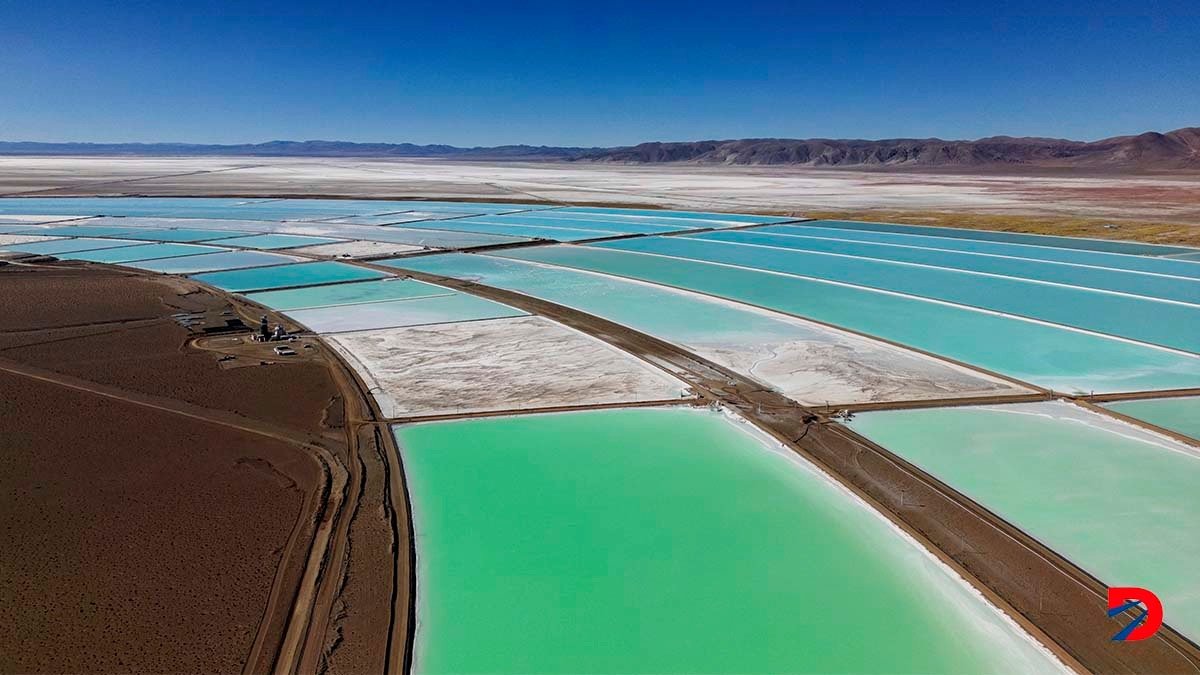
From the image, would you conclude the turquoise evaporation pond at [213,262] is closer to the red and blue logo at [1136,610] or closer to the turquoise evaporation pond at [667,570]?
the turquoise evaporation pond at [667,570]

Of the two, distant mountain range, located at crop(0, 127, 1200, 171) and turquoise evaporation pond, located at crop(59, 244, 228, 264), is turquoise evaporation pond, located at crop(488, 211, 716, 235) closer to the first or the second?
turquoise evaporation pond, located at crop(59, 244, 228, 264)

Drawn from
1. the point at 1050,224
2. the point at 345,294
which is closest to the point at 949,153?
the point at 1050,224

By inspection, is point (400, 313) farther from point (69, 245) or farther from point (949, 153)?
point (949, 153)

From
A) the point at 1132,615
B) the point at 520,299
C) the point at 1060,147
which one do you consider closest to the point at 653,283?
the point at 520,299

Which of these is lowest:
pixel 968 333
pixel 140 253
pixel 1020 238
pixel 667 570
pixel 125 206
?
pixel 667 570

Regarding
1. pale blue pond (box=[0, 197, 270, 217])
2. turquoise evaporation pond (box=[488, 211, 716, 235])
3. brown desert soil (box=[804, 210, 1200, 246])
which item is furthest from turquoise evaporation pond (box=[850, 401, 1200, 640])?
pale blue pond (box=[0, 197, 270, 217])

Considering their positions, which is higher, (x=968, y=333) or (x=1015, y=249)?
(x=1015, y=249)
